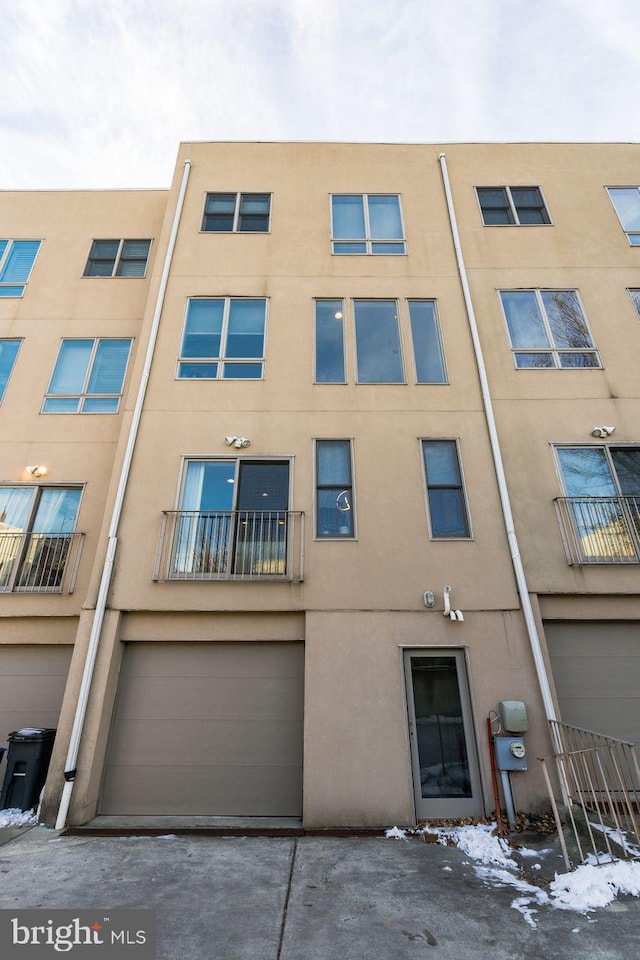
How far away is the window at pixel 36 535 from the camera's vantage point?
7367 mm

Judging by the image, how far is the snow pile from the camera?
5496mm

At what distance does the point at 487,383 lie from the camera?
25.6 feet

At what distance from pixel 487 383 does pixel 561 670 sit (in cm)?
466

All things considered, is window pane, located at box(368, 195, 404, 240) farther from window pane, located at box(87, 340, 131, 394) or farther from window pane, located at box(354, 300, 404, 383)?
window pane, located at box(87, 340, 131, 394)

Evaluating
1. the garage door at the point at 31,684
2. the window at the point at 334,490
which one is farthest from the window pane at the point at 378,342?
the garage door at the point at 31,684

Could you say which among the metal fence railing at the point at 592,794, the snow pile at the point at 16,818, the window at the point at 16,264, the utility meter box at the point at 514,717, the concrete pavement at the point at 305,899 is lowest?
the concrete pavement at the point at 305,899

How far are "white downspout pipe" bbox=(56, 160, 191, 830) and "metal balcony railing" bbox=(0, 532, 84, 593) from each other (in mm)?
1246

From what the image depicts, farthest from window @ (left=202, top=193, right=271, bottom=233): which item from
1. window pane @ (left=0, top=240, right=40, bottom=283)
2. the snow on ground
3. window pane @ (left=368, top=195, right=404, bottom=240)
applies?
the snow on ground

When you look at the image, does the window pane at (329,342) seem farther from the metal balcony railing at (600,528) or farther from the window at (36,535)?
the window at (36,535)

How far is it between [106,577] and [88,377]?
4.40 metres

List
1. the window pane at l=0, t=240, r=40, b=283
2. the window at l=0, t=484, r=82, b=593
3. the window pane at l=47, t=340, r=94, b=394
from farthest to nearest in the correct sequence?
the window pane at l=0, t=240, r=40, b=283 < the window pane at l=47, t=340, r=94, b=394 < the window at l=0, t=484, r=82, b=593

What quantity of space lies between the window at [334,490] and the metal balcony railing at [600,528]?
3278 millimetres

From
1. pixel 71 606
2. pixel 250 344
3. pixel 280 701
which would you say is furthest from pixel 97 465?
pixel 280 701

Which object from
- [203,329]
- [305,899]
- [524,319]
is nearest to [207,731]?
[305,899]
